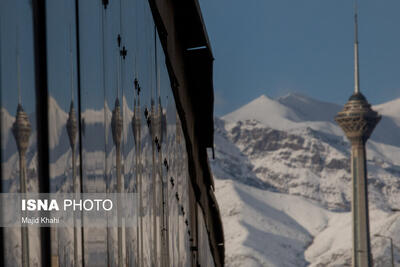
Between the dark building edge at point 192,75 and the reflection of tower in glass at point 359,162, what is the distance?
10429cm

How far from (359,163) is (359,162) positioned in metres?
0.18

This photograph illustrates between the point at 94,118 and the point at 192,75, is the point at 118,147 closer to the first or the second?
the point at 94,118

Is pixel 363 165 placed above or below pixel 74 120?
below

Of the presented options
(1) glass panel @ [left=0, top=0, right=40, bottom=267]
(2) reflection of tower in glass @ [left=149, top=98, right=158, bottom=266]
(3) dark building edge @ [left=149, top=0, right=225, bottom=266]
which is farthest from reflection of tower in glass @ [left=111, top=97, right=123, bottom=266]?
(3) dark building edge @ [left=149, top=0, right=225, bottom=266]

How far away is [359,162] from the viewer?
11838 centimetres

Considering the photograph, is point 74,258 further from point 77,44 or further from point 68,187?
point 77,44

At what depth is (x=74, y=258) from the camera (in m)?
4.75

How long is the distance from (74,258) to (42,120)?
3.64 feet

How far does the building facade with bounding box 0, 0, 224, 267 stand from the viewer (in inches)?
151

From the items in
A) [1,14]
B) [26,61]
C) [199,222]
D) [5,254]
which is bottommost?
[199,222]

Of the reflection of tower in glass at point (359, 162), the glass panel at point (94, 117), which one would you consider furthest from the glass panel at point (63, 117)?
the reflection of tower in glass at point (359, 162)

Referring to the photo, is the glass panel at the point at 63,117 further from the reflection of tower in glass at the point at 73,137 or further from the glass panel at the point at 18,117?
the glass panel at the point at 18,117

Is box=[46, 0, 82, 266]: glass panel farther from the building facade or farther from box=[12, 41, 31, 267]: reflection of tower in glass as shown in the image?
box=[12, 41, 31, 267]: reflection of tower in glass

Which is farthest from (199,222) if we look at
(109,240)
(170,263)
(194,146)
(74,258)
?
(74,258)
